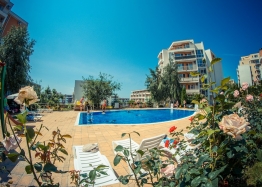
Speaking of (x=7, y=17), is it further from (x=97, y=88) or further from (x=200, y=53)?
(x=200, y=53)

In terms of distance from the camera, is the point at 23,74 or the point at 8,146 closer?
the point at 8,146

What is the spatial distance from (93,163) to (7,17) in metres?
30.9

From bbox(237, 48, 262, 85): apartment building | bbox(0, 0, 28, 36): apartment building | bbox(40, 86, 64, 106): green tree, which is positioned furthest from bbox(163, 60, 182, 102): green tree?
bbox(237, 48, 262, 85): apartment building

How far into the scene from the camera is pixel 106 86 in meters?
21.7

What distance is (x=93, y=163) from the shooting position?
272 cm

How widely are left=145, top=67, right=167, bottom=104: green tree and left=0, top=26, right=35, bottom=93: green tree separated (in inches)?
762

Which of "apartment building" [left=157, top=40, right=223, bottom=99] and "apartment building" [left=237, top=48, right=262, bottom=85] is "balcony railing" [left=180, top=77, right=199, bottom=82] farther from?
"apartment building" [left=237, top=48, right=262, bottom=85]

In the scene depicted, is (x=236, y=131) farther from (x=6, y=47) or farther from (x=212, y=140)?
(x=6, y=47)

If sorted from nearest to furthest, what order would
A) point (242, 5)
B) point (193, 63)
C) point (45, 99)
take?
1. point (242, 5)
2. point (45, 99)
3. point (193, 63)

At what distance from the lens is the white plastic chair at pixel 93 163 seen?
2.27 meters

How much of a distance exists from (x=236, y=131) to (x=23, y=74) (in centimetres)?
1681

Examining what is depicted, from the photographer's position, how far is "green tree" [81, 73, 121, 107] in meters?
20.9

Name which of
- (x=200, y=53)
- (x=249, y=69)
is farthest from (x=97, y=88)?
(x=249, y=69)

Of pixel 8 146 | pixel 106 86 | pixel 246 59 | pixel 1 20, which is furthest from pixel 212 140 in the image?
pixel 246 59
